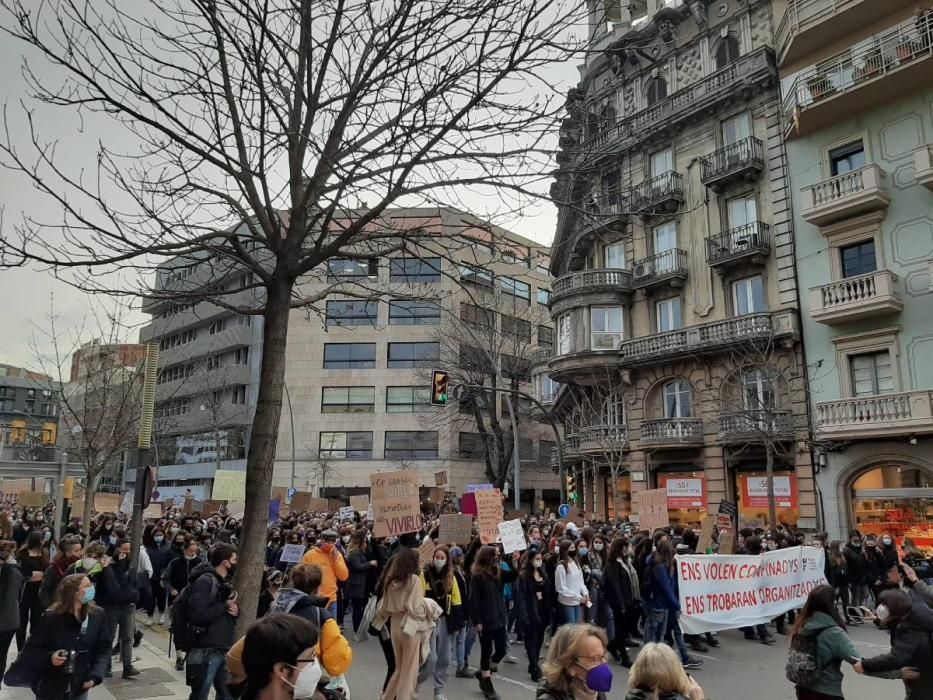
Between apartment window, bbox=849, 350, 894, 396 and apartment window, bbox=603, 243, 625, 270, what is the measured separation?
11.2m

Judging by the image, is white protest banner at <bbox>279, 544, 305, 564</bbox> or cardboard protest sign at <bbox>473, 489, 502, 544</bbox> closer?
white protest banner at <bbox>279, 544, 305, 564</bbox>

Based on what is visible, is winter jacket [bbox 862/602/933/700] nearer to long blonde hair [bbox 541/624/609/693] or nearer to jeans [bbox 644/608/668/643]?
long blonde hair [bbox 541/624/609/693]

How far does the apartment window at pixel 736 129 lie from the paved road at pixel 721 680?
70.3 feet

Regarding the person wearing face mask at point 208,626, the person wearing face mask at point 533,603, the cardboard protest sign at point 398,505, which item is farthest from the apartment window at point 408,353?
the person wearing face mask at point 208,626

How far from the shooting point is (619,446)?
96.0ft

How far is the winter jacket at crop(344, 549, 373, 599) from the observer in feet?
38.4

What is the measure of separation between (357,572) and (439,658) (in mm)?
3972

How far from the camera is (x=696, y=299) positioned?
2798 centimetres

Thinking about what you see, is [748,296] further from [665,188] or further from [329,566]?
[329,566]

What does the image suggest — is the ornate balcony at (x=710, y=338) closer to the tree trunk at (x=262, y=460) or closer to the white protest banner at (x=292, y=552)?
the white protest banner at (x=292, y=552)

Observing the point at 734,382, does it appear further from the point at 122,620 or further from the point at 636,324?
the point at 122,620

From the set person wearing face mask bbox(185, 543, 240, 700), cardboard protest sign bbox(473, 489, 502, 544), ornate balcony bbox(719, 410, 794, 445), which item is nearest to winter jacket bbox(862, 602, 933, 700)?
person wearing face mask bbox(185, 543, 240, 700)

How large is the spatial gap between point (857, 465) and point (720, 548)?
41.4 ft

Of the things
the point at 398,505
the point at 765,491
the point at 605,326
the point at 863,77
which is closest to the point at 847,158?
the point at 863,77
